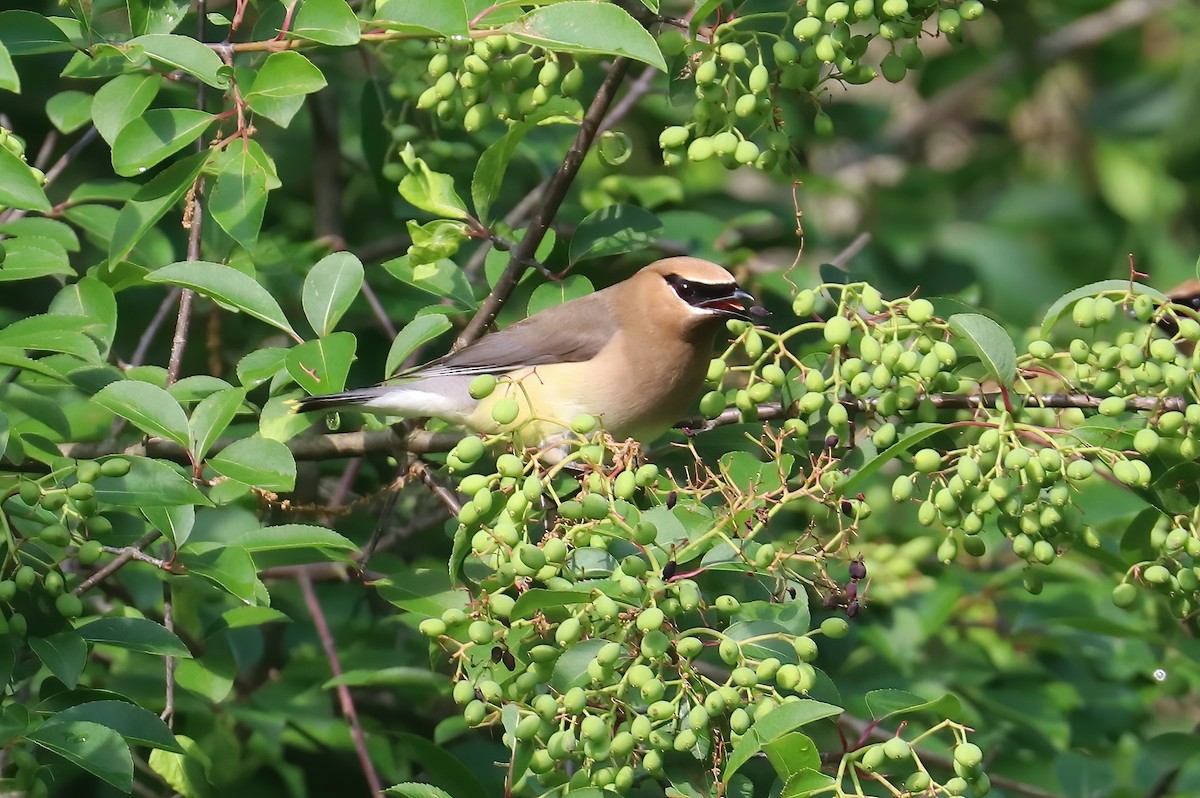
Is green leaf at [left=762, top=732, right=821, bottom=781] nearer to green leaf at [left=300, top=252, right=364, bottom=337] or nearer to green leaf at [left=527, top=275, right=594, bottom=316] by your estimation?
green leaf at [left=300, top=252, right=364, bottom=337]

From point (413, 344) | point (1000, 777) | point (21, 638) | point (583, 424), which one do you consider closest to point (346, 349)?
point (413, 344)

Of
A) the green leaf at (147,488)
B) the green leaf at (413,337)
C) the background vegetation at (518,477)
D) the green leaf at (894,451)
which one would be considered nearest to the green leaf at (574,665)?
the background vegetation at (518,477)

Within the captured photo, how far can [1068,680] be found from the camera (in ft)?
14.7

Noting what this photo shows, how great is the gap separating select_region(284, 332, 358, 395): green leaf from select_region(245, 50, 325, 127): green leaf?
45 centimetres

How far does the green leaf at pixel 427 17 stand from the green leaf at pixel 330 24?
47 mm

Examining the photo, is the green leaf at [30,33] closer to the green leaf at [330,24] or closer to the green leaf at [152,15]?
the green leaf at [152,15]

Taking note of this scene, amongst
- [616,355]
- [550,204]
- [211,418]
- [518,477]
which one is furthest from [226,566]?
[616,355]

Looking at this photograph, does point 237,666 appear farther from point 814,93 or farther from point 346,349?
point 814,93

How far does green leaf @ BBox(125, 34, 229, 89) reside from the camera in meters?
2.79

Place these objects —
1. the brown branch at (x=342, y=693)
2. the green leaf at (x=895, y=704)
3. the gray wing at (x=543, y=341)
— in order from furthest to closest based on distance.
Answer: the gray wing at (x=543, y=341)
the brown branch at (x=342, y=693)
the green leaf at (x=895, y=704)

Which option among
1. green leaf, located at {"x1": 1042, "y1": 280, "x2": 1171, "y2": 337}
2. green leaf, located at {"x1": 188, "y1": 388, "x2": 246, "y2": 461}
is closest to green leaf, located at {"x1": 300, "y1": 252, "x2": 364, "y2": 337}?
green leaf, located at {"x1": 188, "y1": 388, "x2": 246, "y2": 461}

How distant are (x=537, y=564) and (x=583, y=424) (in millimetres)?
307

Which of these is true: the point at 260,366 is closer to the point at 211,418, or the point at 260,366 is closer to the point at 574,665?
the point at 211,418

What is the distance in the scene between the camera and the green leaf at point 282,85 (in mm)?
2861
